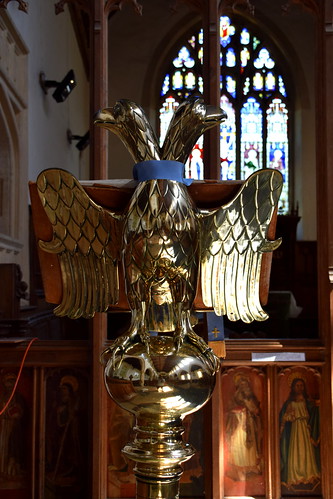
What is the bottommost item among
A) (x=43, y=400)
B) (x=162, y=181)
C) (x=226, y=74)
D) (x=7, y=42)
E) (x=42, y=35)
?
(x=43, y=400)

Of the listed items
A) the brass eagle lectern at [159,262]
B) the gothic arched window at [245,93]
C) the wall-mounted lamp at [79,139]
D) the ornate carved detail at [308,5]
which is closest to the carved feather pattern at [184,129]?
the brass eagle lectern at [159,262]

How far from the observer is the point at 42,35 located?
6156 mm

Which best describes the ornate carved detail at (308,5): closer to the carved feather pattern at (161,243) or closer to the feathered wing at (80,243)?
the feathered wing at (80,243)

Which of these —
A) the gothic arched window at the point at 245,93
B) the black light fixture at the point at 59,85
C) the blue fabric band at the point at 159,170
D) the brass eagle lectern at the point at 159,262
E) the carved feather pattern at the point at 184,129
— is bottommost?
the brass eagle lectern at the point at 159,262

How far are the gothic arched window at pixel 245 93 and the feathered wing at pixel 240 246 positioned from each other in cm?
832

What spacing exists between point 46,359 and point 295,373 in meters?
1.11

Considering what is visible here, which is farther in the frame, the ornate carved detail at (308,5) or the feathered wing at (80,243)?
the ornate carved detail at (308,5)

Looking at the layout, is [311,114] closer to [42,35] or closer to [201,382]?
[42,35]

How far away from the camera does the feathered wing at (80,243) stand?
1116mm

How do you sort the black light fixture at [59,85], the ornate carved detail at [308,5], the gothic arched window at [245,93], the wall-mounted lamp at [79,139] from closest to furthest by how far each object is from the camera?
the ornate carved detail at [308,5]
the black light fixture at [59,85]
the wall-mounted lamp at [79,139]
the gothic arched window at [245,93]

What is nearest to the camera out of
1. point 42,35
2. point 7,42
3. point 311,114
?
point 7,42

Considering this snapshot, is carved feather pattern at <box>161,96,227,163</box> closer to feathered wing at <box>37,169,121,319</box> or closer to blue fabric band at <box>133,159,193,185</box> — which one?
blue fabric band at <box>133,159,193,185</box>

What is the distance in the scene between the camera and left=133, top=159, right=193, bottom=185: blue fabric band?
37.7 inches

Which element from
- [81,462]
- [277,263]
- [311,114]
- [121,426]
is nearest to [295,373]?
[121,426]
